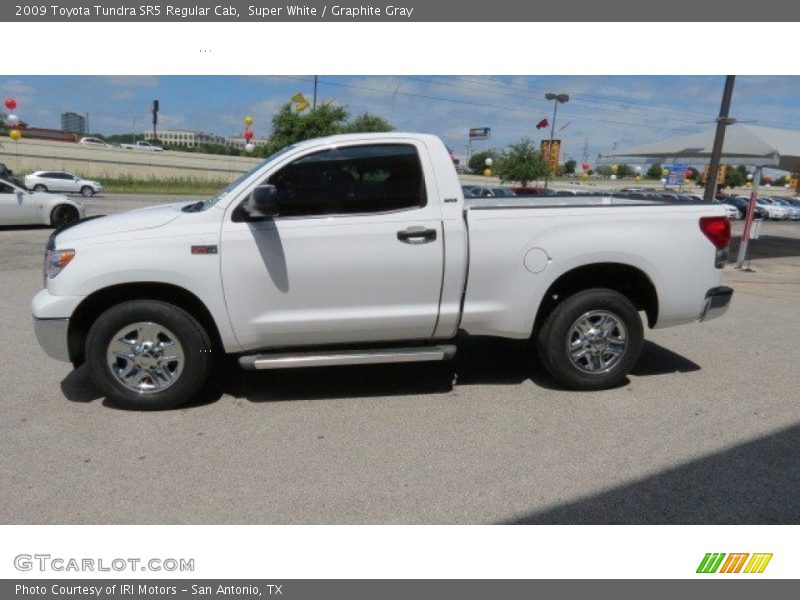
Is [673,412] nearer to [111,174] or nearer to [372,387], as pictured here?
[372,387]

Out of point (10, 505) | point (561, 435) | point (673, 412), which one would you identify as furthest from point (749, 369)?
point (10, 505)

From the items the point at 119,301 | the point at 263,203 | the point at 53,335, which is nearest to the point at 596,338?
the point at 263,203

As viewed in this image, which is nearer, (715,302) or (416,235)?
(416,235)

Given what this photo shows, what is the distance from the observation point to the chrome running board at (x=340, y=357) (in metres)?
4.38

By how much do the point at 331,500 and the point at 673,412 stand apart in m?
2.75

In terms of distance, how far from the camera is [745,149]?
1684 centimetres

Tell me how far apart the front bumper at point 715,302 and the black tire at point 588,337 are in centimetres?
62

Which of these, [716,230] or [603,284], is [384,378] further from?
[716,230]

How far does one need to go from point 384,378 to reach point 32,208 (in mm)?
13781

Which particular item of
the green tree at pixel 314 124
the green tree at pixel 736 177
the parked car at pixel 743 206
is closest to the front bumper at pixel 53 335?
the green tree at pixel 314 124

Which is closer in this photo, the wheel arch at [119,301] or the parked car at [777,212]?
the wheel arch at [119,301]

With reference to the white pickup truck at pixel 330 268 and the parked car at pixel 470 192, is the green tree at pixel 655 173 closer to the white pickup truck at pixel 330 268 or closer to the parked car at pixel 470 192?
the parked car at pixel 470 192

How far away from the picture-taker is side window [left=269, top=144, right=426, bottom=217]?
4.41m

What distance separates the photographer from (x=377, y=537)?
3082 mm
